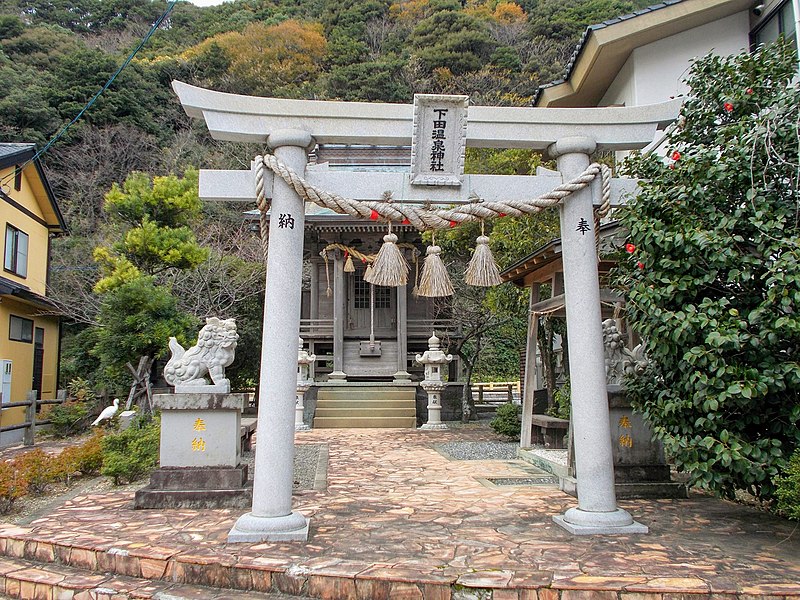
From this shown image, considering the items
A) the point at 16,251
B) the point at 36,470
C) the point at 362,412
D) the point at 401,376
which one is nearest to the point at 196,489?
the point at 36,470

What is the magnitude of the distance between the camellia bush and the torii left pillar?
317 centimetres

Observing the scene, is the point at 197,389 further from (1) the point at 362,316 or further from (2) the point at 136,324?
(1) the point at 362,316

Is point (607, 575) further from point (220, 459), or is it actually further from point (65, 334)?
point (65, 334)

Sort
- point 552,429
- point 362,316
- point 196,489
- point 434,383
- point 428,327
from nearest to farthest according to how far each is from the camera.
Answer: point 196,489, point 552,429, point 434,383, point 428,327, point 362,316

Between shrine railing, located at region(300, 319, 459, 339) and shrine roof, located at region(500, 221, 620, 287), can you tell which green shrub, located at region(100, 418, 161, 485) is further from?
shrine railing, located at region(300, 319, 459, 339)

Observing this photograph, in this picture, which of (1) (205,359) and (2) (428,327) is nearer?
(1) (205,359)

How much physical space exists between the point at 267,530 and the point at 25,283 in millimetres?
16722

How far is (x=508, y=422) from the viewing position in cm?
1323

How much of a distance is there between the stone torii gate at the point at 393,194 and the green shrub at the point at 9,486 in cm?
303

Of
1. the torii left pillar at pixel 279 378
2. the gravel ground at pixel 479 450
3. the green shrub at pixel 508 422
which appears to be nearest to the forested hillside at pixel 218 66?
the green shrub at pixel 508 422

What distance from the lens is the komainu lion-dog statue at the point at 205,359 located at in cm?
739

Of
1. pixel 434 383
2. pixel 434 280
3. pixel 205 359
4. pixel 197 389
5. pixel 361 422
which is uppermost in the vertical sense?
pixel 434 280

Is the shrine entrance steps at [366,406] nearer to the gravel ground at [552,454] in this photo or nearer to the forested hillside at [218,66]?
the gravel ground at [552,454]

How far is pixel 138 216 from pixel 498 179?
12.5m
